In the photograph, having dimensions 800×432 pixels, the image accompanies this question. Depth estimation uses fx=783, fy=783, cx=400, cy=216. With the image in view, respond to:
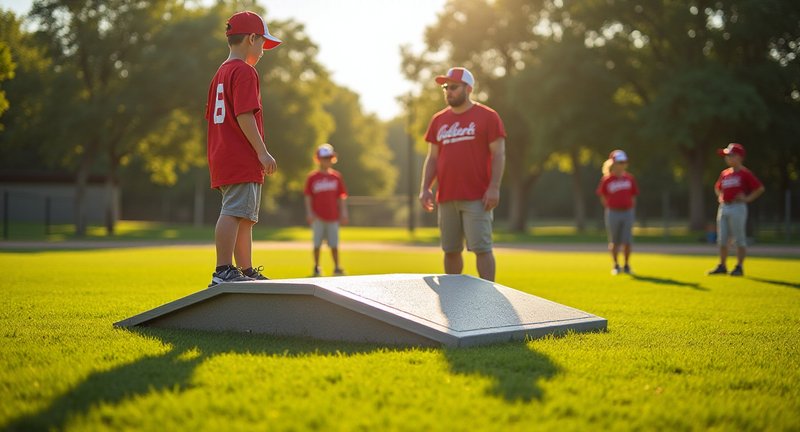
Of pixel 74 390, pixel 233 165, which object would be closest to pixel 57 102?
pixel 233 165

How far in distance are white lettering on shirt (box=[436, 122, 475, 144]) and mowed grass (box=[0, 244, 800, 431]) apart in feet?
7.42

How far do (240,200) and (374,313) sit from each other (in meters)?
1.76

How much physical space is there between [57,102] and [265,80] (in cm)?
1225

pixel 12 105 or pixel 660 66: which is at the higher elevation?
pixel 660 66

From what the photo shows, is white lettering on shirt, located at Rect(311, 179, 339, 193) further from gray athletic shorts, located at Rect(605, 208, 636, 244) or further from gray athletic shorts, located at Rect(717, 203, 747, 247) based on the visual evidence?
gray athletic shorts, located at Rect(717, 203, 747, 247)

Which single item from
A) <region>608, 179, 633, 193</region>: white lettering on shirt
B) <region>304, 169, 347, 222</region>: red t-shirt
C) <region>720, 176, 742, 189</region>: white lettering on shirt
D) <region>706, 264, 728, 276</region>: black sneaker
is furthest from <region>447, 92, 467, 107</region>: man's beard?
<region>706, 264, 728, 276</region>: black sneaker

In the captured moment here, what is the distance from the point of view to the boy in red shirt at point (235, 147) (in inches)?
237

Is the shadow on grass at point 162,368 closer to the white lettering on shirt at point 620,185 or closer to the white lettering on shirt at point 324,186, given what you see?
the white lettering on shirt at point 324,186

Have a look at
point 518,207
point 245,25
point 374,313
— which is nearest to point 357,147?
point 518,207

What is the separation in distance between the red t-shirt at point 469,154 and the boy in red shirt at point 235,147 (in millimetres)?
2271

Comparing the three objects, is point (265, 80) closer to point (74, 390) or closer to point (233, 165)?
point (233, 165)

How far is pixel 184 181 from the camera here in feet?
208

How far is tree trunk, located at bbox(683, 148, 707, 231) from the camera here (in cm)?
3503

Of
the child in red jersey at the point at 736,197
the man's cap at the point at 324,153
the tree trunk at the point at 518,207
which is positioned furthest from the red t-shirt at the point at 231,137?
the tree trunk at the point at 518,207
